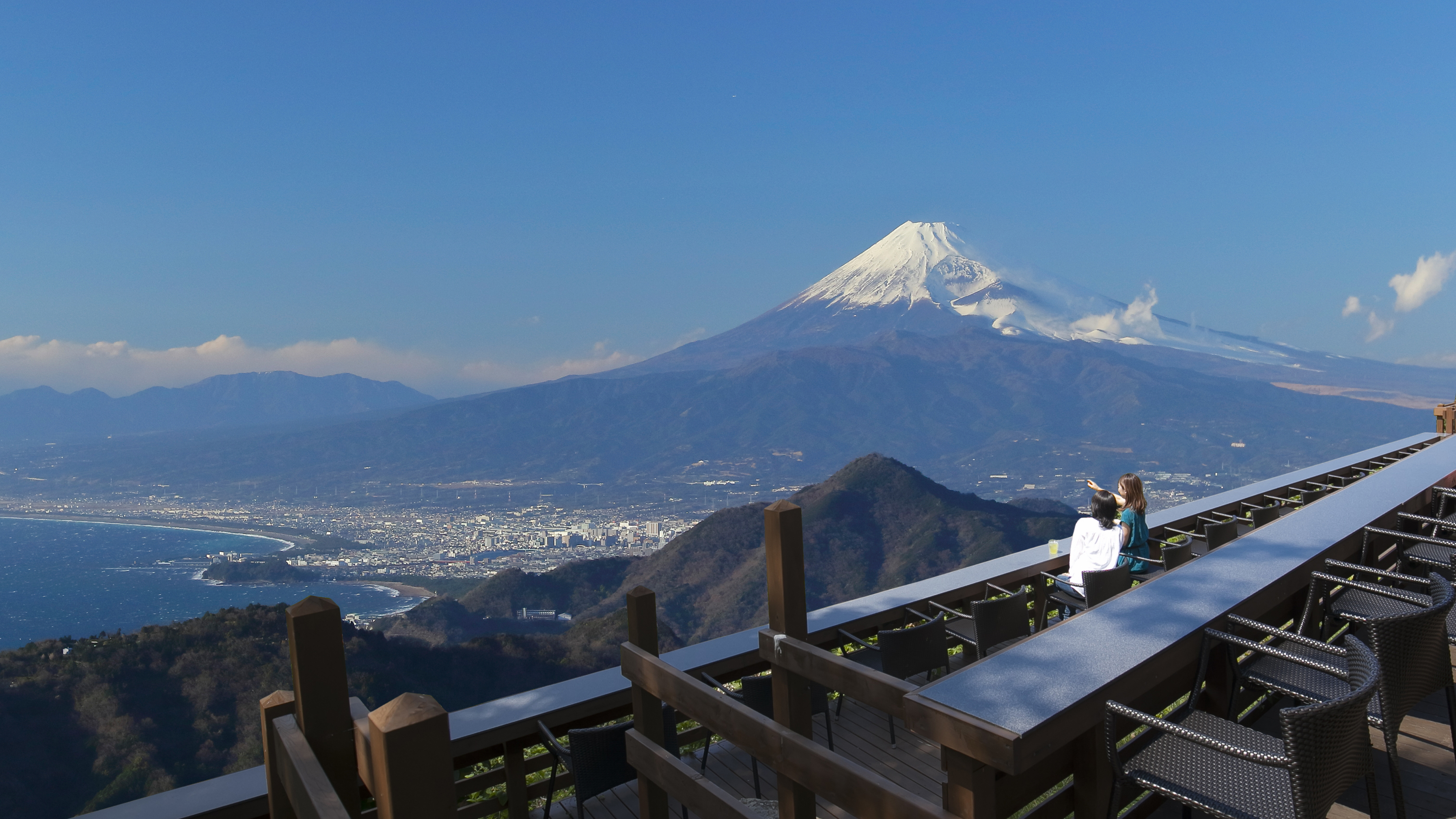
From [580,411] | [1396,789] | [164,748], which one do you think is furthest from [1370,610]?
[580,411]

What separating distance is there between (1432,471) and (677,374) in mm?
189350

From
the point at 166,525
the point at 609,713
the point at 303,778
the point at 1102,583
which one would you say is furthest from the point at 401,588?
the point at 303,778

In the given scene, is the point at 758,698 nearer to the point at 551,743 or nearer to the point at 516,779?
the point at 551,743

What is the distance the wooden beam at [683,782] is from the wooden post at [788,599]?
0.85ft

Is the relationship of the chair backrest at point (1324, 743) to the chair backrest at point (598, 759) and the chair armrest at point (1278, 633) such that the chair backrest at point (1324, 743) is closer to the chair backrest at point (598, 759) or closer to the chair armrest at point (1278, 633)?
the chair armrest at point (1278, 633)

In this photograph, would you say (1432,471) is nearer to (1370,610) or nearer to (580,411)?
(1370,610)

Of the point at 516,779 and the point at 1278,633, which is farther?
the point at 516,779

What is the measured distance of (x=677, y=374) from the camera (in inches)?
7584

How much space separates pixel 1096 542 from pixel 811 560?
148 feet

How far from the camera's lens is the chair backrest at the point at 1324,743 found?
141 centimetres

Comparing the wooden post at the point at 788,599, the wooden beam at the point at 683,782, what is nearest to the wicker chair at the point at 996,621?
the wooden post at the point at 788,599

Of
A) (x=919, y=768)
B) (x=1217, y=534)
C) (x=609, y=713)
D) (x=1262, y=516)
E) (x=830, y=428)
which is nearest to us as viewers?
(x=609, y=713)

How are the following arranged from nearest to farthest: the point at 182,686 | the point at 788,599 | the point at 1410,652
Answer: the point at 788,599
the point at 1410,652
the point at 182,686

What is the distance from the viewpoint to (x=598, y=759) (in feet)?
7.70
